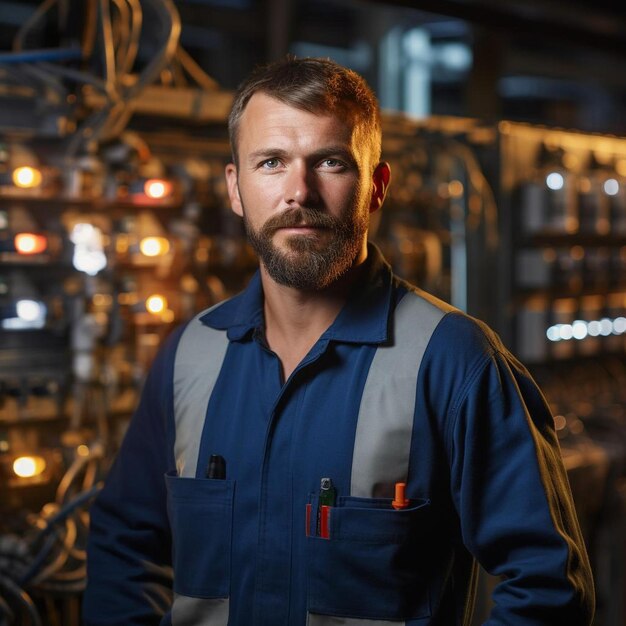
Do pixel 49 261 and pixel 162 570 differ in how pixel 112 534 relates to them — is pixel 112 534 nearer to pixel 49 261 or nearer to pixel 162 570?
pixel 162 570

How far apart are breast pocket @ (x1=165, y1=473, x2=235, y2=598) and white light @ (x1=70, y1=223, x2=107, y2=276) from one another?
2.91ft

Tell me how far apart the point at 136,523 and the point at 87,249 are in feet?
2.82

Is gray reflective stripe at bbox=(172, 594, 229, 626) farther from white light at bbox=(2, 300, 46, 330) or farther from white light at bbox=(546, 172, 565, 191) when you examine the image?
white light at bbox=(546, 172, 565, 191)

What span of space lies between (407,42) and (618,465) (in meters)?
2.91

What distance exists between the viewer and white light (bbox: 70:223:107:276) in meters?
2.13

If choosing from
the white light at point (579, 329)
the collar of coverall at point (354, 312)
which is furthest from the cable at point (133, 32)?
the white light at point (579, 329)

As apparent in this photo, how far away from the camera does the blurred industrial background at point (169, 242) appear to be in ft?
6.77

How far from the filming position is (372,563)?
127cm

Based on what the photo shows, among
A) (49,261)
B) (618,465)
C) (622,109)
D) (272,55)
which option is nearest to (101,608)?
(49,261)

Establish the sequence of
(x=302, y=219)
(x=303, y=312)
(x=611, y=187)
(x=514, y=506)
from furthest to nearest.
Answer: (x=611, y=187)
(x=303, y=312)
(x=302, y=219)
(x=514, y=506)

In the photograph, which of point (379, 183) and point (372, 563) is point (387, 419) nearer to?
point (372, 563)

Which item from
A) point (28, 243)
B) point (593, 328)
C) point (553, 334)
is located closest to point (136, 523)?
point (28, 243)

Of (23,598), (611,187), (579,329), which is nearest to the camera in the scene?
(23,598)

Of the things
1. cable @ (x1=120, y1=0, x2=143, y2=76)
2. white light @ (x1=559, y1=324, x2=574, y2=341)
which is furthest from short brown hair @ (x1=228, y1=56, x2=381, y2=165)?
white light @ (x1=559, y1=324, x2=574, y2=341)
